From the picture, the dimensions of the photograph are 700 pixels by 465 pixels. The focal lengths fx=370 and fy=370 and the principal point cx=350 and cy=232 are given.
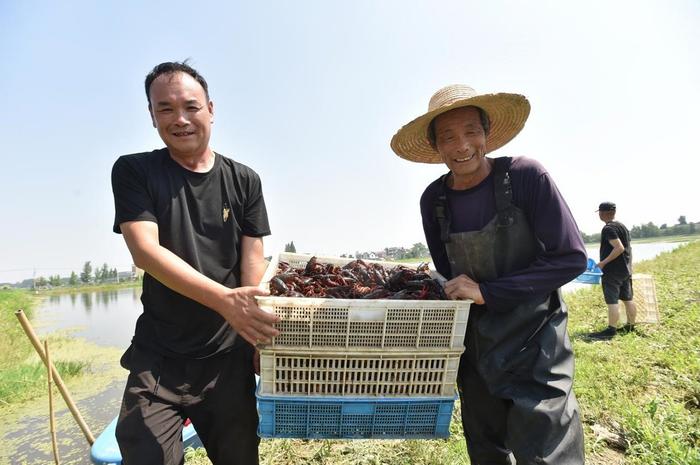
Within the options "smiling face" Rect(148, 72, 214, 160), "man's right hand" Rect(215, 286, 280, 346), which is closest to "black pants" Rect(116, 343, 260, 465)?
"man's right hand" Rect(215, 286, 280, 346)

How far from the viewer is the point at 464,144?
2.77 metres

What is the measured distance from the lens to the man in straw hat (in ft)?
7.89

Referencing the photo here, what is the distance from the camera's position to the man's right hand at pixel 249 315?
2096 millimetres

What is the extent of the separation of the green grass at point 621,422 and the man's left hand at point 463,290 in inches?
97.8

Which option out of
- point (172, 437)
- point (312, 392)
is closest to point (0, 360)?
point (172, 437)

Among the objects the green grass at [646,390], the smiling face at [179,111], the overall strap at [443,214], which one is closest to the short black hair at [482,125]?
the overall strap at [443,214]

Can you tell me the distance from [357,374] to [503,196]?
5.21 feet

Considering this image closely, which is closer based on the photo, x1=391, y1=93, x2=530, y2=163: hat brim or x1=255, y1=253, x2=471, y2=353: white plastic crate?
x1=255, y1=253, x2=471, y2=353: white plastic crate

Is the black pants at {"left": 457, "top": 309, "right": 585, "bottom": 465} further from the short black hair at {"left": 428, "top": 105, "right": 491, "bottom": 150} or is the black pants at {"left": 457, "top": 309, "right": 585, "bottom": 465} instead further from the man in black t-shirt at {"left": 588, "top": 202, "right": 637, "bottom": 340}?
the man in black t-shirt at {"left": 588, "top": 202, "right": 637, "bottom": 340}

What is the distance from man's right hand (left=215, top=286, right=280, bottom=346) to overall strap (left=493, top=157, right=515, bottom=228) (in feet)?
5.56

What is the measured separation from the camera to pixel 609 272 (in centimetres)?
884

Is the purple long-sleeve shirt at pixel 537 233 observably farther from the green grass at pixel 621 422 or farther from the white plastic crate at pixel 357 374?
the green grass at pixel 621 422

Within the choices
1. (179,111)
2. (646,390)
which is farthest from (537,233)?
(646,390)

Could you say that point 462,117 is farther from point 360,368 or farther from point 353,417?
point 353,417
